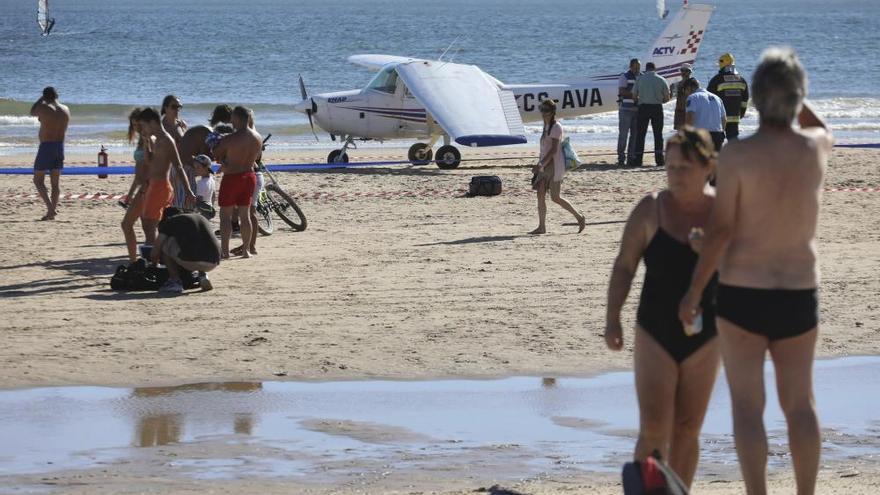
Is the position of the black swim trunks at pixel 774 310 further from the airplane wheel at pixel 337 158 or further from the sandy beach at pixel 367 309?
the airplane wheel at pixel 337 158

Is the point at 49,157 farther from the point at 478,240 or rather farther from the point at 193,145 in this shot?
the point at 478,240

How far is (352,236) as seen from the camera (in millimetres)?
14094

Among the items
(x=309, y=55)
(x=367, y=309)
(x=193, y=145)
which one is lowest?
(x=367, y=309)

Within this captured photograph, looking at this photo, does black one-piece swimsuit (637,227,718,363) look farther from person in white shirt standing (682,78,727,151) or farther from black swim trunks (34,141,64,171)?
black swim trunks (34,141,64,171)

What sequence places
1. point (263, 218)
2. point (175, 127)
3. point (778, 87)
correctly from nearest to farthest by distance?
point (778, 87), point (175, 127), point (263, 218)

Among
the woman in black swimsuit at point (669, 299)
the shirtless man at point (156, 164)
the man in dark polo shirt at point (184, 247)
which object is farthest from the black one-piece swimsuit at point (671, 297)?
the shirtless man at point (156, 164)

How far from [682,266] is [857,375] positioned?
406cm

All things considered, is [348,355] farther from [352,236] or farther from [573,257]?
[352,236]

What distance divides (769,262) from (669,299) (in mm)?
402

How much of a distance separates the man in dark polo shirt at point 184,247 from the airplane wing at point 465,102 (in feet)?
22.3

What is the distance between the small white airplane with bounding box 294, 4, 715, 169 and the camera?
1839cm

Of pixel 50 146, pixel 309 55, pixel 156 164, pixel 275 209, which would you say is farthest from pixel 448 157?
pixel 309 55

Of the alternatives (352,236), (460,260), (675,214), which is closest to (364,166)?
(352,236)

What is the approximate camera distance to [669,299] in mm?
5055
